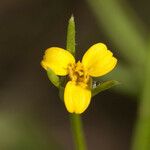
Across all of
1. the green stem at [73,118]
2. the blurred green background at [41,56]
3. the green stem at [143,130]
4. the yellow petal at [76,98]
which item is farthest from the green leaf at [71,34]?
the blurred green background at [41,56]

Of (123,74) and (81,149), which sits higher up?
(123,74)

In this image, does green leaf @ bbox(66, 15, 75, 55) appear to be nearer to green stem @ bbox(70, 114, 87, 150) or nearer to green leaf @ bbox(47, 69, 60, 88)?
green leaf @ bbox(47, 69, 60, 88)

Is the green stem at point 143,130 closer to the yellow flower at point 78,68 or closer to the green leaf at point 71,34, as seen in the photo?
the yellow flower at point 78,68

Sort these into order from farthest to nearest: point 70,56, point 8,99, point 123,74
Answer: point 8,99
point 123,74
point 70,56

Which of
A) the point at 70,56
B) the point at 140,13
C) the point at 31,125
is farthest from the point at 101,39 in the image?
the point at 70,56

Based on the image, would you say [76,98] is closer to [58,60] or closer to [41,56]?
[58,60]

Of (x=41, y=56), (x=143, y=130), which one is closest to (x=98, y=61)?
(x=143, y=130)

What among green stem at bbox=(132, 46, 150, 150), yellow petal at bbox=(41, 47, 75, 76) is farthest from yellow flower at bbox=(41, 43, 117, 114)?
green stem at bbox=(132, 46, 150, 150)

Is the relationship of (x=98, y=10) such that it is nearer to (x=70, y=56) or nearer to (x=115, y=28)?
(x=115, y=28)
